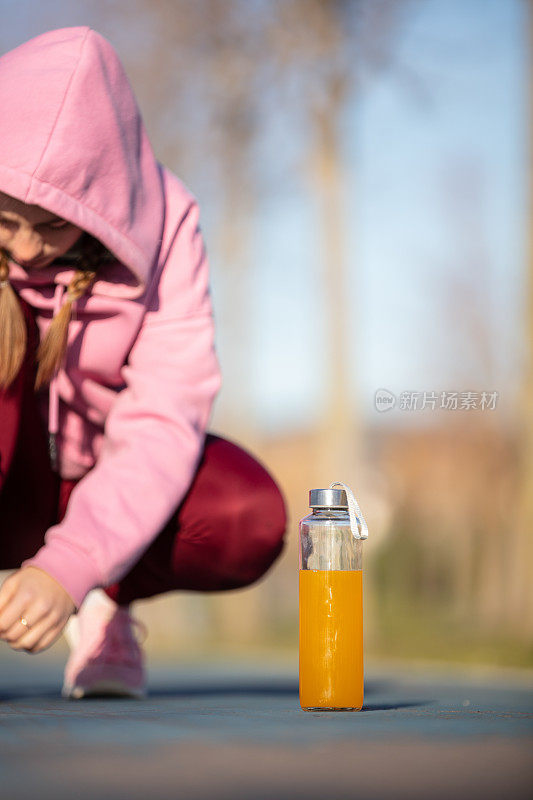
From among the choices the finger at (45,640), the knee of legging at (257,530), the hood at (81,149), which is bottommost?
the finger at (45,640)

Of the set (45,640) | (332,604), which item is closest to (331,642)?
(332,604)

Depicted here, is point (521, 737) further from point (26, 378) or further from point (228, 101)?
point (228, 101)

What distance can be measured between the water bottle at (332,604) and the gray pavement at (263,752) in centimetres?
4

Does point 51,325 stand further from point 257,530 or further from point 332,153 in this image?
point 332,153

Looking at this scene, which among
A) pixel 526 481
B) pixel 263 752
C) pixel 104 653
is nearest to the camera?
pixel 263 752

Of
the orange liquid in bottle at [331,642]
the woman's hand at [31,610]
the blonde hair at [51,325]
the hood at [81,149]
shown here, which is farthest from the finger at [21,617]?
the hood at [81,149]

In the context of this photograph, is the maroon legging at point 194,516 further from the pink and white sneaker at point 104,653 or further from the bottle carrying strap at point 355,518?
the bottle carrying strap at point 355,518

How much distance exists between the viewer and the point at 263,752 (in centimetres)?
98

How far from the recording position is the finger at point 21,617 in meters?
1.28

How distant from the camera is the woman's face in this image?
1524 millimetres

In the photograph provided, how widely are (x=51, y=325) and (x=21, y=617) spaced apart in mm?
488

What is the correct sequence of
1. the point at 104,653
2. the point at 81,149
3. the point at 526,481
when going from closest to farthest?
the point at 81,149 < the point at 104,653 < the point at 526,481
